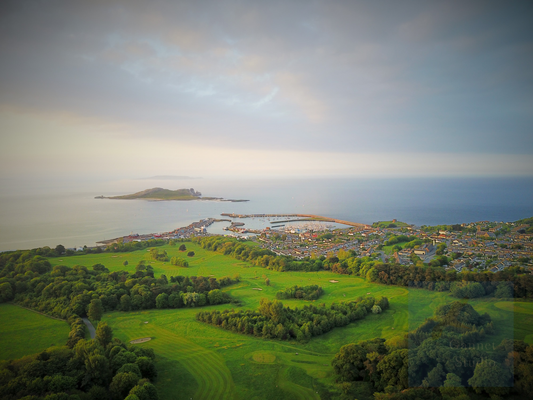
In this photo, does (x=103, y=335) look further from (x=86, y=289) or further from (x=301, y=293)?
(x=301, y=293)

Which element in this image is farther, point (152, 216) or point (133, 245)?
point (152, 216)

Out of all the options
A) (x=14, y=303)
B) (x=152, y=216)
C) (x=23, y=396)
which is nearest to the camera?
(x=23, y=396)

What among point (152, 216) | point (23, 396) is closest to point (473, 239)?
point (23, 396)

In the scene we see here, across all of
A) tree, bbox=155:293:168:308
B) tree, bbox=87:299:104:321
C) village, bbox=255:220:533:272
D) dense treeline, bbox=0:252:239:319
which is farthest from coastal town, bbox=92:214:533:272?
tree, bbox=87:299:104:321

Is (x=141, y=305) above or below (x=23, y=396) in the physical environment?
below

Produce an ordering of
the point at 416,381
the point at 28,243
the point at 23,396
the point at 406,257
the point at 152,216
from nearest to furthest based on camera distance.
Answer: the point at 23,396, the point at 416,381, the point at 28,243, the point at 406,257, the point at 152,216

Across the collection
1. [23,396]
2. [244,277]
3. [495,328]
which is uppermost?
[495,328]

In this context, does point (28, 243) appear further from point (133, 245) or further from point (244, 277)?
point (244, 277)

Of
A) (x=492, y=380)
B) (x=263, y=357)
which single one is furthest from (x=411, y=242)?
(x=263, y=357)
